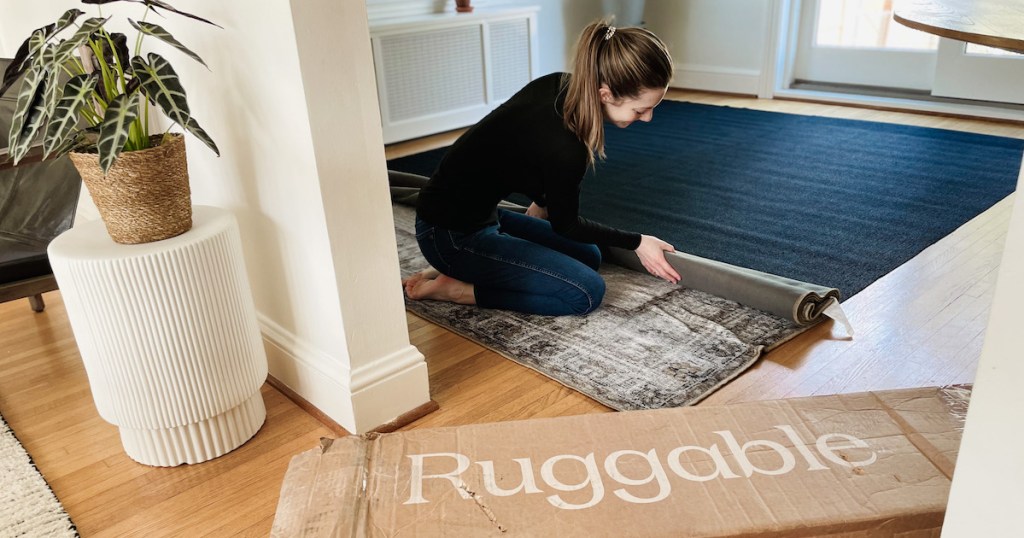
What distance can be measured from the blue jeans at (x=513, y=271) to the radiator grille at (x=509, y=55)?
2.65 metres

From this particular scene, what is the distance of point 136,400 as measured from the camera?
153 cm

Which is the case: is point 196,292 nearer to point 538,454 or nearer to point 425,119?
point 538,454

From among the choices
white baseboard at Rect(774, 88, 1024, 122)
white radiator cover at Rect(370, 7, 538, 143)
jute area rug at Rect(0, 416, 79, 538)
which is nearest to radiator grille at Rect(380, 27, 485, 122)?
white radiator cover at Rect(370, 7, 538, 143)

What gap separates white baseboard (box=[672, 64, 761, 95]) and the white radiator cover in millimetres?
1266

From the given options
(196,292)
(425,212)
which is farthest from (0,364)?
(425,212)

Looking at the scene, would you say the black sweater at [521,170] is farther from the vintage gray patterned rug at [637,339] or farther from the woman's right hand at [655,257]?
the vintage gray patterned rug at [637,339]

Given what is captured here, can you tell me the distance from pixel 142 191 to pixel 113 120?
0.57ft

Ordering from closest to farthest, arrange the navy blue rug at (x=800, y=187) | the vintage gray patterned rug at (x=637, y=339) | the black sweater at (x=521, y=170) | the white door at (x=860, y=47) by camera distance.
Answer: the vintage gray patterned rug at (x=637, y=339), the black sweater at (x=521, y=170), the navy blue rug at (x=800, y=187), the white door at (x=860, y=47)

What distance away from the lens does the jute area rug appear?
1446 mm

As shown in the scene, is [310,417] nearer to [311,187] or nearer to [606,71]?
[311,187]

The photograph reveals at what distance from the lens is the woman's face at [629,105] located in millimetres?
1848

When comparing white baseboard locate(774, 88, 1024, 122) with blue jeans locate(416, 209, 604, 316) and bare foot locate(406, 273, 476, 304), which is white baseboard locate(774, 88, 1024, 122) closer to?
blue jeans locate(416, 209, 604, 316)

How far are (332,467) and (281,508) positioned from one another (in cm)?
9

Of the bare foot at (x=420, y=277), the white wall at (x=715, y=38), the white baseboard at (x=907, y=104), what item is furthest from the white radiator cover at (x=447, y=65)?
the bare foot at (x=420, y=277)
